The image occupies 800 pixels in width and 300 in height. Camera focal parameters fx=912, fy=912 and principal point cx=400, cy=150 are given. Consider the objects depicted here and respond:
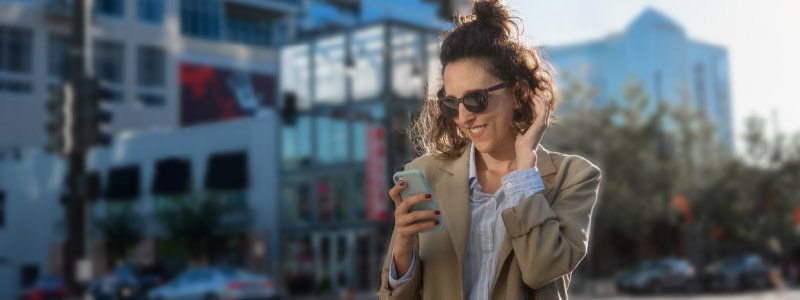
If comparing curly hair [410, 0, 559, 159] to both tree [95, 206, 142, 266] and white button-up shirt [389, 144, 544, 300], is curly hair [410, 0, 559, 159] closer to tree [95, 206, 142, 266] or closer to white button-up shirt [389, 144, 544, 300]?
white button-up shirt [389, 144, 544, 300]

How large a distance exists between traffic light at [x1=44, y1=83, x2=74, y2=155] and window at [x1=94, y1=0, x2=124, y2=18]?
46.3 meters

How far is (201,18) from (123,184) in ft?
63.8

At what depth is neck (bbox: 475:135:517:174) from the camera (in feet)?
8.56

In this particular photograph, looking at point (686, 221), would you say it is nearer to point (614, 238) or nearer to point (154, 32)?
point (614, 238)

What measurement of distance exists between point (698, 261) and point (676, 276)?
19352 millimetres

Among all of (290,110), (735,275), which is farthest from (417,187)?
→ (735,275)

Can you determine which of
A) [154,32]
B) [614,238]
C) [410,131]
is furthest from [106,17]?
[410,131]

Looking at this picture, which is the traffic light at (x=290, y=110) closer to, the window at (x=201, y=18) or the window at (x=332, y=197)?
the window at (x=332, y=197)

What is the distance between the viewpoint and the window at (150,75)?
197ft

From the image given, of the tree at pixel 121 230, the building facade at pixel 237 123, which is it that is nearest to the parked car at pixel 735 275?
the building facade at pixel 237 123

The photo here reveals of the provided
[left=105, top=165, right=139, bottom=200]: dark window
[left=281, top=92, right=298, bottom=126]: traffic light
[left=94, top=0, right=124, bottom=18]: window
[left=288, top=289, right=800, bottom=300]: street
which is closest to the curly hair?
[left=281, top=92, right=298, bottom=126]: traffic light

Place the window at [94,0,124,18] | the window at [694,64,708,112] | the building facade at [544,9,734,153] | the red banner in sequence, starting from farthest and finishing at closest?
the window at [694,64,708,112] < the building facade at [544,9,734,153] < the red banner < the window at [94,0,124,18]

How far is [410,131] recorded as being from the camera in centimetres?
304

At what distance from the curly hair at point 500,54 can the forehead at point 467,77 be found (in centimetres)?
1
